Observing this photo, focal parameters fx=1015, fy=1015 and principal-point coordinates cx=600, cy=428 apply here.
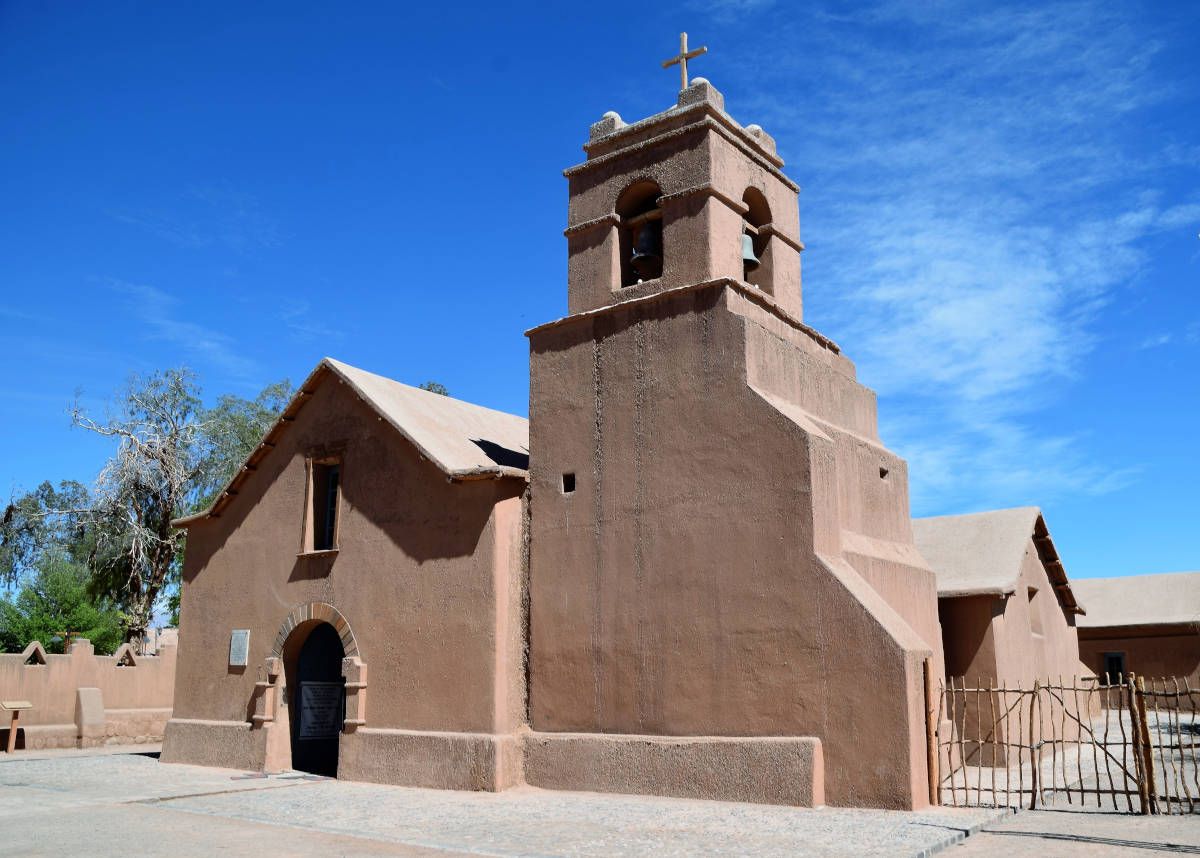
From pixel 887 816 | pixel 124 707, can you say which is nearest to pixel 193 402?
pixel 124 707

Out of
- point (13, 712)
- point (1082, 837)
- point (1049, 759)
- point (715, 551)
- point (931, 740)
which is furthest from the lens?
point (13, 712)

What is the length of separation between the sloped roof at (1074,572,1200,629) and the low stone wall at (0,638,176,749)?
25.1 metres

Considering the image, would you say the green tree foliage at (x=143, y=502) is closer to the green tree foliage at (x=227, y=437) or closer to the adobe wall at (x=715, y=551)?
the green tree foliage at (x=227, y=437)

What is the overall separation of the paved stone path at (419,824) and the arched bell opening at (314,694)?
2.45 m

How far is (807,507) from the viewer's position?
492 inches

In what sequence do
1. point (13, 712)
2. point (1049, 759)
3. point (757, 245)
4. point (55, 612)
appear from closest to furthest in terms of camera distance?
1. point (757, 245)
2. point (1049, 759)
3. point (13, 712)
4. point (55, 612)

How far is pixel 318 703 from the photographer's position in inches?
697

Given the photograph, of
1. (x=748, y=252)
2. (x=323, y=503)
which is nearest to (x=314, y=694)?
(x=323, y=503)

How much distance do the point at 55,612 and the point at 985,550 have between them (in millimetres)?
34755

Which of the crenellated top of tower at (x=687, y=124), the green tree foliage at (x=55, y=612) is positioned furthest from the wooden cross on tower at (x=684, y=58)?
the green tree foliage at (x=55, y=612)

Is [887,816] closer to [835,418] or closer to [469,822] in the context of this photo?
[469,822]

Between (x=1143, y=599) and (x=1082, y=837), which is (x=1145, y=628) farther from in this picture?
(x=1082, y=837)

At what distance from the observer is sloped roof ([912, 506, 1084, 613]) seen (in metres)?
17.0

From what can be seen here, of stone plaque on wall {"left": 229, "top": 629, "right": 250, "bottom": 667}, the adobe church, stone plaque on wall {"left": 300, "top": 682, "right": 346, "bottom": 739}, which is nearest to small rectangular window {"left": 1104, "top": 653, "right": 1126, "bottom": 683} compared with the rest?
the adobe church
